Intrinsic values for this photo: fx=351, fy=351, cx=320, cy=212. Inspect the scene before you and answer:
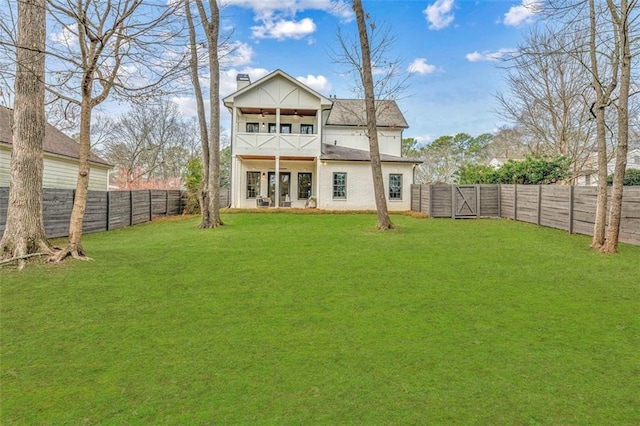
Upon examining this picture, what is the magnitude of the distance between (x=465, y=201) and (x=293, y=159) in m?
9.02

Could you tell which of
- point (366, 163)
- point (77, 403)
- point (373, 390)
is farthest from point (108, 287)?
point (366, 163)

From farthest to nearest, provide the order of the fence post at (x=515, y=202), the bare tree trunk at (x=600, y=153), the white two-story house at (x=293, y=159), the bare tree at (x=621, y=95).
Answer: the white two-story house at (x=293, y=159) < the fence post at (x=515, y=202) < the bare tree trunk at (x=600, y=153) < the bare tree at (x=621, y=95)

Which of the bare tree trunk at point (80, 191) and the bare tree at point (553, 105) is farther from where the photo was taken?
the bare tree at point (553, 105)

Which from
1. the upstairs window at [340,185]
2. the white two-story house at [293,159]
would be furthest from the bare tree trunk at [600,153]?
the upstairs window at [340,185]

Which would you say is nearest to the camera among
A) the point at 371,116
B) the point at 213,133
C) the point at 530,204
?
the point at 371,116

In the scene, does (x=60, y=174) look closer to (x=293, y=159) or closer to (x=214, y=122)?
(x=214, y=122)

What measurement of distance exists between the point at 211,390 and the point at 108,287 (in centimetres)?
330

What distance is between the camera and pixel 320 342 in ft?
10.8

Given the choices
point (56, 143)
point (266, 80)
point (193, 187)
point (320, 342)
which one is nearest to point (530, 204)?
point (320, 342)

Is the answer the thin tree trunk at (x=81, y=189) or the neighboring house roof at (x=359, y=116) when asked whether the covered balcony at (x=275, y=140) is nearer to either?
the neighboring house roof at (x=359, y=116)

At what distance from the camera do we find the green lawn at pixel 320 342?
91.2 inches

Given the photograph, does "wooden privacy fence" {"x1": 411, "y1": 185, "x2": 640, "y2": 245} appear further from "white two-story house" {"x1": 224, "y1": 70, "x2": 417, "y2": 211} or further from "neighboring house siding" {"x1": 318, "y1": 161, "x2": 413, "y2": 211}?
"white two-story house" {"x1": 224, "y1": 70, "x2": 417, "y2": 211}

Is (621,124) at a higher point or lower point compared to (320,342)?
higher

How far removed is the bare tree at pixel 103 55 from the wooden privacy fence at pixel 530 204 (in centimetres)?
1086
